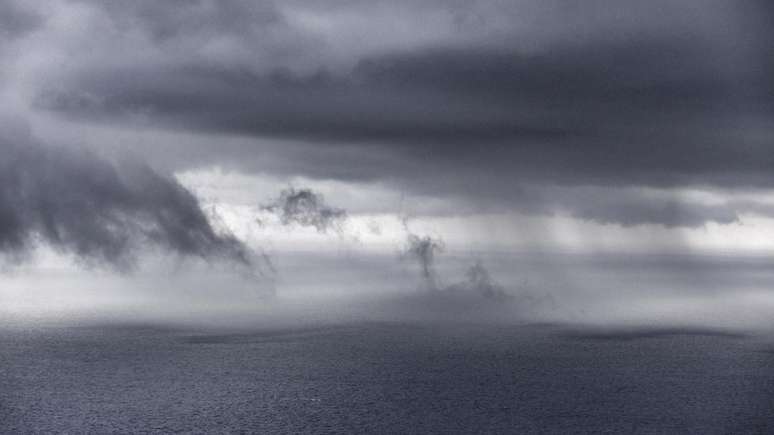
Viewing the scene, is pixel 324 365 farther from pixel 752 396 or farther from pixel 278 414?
pixel 752 396

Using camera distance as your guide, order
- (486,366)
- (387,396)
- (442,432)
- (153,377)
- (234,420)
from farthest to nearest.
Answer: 1. (486,366)
2. (153,377)
3. (387,396)
4. (234,420)
5. (442,432)

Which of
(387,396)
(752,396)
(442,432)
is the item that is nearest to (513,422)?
(442,432)

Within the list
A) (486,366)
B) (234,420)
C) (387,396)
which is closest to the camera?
(234,420)

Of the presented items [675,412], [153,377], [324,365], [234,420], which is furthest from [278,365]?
[675,412]

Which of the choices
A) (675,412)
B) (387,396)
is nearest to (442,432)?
(387,396)

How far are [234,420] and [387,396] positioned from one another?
3404 centimetres

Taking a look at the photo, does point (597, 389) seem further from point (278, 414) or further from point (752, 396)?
point (278, 414)

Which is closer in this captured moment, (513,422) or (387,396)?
(513,422)

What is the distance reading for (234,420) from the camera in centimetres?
13538

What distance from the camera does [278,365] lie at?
654 feet

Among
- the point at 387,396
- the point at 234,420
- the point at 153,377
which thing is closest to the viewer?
the point at 234,420

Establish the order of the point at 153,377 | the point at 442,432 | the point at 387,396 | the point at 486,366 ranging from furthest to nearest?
1. the point at 486,366
2. the point at 153,377
3. the point at 387,396
4. the point at 442,432

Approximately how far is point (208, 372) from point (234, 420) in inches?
2070

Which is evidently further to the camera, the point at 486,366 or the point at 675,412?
the point at 486,366
